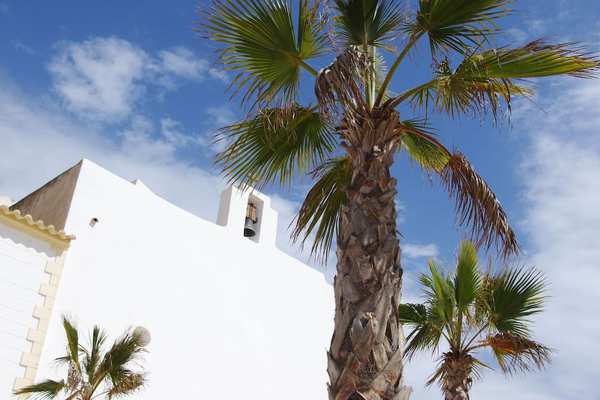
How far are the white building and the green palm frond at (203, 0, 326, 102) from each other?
554cm

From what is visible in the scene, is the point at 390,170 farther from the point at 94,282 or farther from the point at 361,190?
the point at 94,282

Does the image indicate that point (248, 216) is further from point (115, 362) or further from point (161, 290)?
point (115, 362)

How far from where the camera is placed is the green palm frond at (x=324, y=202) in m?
6.51

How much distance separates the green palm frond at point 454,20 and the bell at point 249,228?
10412 mm

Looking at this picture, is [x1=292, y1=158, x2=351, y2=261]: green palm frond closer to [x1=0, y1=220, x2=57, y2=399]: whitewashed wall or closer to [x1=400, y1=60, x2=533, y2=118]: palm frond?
[x1=400, y1=60, x2=533, y2=118]: palm frond

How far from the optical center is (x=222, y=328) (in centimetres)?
1282

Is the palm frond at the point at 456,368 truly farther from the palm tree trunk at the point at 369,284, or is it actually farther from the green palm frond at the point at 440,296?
the palm tree trunk at the point at 369,284

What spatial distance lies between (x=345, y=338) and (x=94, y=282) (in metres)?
7.44

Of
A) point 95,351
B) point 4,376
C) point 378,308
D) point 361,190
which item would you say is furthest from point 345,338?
point 4,376

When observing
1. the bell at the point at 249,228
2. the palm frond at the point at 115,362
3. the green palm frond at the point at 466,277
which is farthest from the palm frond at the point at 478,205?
the bell at the point at 249,228

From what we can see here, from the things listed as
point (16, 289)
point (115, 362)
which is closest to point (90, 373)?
point (115, 362)

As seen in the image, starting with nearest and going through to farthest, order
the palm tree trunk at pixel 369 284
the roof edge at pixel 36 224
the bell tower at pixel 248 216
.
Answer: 1. the palm tree trunk at pixel 369 284
2. the roof edge at pixel 36 224
3. the bell tower at pixel 248 216

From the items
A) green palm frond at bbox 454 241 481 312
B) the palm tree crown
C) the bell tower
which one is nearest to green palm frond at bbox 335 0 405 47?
the palm tree crown

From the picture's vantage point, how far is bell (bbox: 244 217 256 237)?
15275 millimetres
